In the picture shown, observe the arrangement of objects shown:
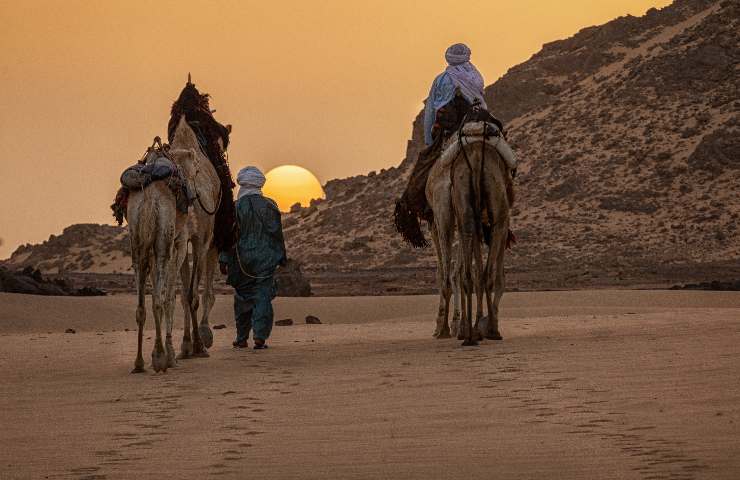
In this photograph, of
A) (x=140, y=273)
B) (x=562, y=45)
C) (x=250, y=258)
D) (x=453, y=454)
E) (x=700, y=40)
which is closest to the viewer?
(x=453, y=454)

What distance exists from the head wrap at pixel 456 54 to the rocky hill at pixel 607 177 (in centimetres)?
3123

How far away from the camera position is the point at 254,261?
1828 cm

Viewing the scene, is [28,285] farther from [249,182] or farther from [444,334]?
[444,334]

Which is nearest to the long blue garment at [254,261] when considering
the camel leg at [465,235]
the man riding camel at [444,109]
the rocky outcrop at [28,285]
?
the man riding camel at [444,109]

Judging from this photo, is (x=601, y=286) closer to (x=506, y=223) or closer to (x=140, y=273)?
(x=506, y=223)

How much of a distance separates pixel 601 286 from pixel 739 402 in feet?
131

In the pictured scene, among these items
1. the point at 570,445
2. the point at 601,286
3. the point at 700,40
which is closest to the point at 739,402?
the point at 570,445

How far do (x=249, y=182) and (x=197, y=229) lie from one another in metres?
2.12

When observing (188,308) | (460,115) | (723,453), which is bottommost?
(723,453)

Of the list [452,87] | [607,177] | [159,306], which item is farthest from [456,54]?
[607,177]

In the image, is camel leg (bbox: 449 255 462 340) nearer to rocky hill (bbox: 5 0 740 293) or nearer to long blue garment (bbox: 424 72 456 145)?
long blue garment (bbox: 424 72 456 145)

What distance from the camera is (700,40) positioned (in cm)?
8125

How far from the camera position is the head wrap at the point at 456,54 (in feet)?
63.6

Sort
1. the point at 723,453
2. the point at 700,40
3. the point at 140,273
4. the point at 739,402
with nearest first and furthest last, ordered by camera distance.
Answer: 1. the point at 723,453
2. the point at 739,402
3. the point at 140,273
4. the point at 700,40
